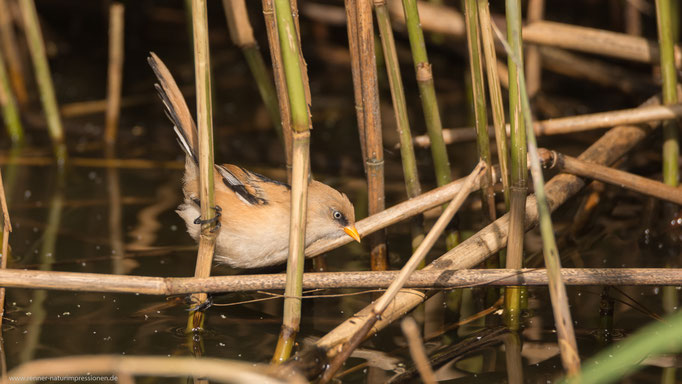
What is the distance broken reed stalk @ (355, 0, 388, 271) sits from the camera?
2.91m

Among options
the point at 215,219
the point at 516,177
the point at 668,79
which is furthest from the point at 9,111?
the point at 668,79

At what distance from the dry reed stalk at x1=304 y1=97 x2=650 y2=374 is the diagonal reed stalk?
0.62 meters

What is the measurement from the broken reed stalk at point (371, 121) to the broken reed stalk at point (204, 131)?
2.43ft

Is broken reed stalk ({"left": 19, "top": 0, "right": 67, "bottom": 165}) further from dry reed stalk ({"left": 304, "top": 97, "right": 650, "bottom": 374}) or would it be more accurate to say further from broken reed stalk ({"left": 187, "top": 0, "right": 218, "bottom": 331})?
dry reed stalk ({"left": 304, "top": 97, "right": 650, "bottom": 374})

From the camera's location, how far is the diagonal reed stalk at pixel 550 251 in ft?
6.57

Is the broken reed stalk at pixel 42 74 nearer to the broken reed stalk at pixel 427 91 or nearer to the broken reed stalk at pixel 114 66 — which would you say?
the broken reed stalk at pixel 114 66

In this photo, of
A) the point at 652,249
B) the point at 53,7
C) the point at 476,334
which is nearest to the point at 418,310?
the point at 476,334

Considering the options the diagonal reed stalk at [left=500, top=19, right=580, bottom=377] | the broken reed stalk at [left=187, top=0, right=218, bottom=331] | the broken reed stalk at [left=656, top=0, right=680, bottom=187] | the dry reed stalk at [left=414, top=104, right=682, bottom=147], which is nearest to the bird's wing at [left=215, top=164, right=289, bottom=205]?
the broken reed stalk at [left=187, top=0, right=218, bottom=331]

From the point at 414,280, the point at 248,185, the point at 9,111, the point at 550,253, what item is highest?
the point at 9,111

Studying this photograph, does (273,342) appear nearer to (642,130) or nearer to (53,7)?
(642,130)

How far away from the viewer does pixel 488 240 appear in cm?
299

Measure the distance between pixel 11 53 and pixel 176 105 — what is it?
12.4 feet

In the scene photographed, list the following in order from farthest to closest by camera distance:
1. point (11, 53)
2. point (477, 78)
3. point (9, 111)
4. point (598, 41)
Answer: point (11, 53) → point (9, 111) → point (598, 41) → point (477, 78)

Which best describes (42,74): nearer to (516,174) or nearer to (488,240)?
(488,240)
